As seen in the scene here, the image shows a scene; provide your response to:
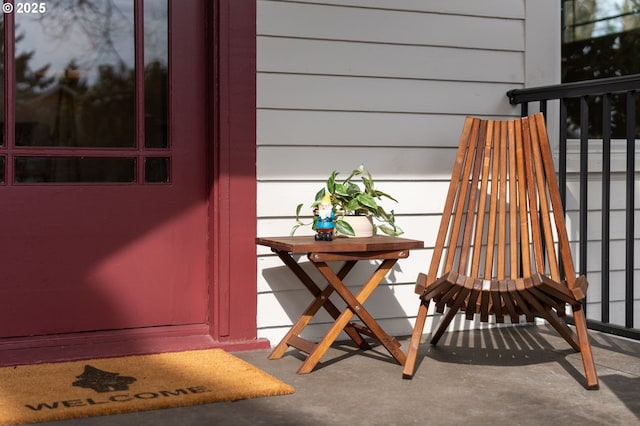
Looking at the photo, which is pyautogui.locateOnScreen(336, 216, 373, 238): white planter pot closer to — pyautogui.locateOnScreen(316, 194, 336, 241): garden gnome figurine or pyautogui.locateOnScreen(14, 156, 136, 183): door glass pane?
pyautogui.locateOnScreen(316, 194, 336, 241): garden gnome figurine

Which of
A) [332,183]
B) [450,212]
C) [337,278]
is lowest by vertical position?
[337,278]

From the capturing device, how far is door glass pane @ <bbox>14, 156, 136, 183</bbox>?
3.16 metres

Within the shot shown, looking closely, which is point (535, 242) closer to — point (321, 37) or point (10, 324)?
point (321, 37)

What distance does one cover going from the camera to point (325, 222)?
310 centimetres

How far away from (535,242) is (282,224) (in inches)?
41.1

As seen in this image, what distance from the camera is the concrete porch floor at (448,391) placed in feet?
8.05

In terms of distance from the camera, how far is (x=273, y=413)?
2500mm

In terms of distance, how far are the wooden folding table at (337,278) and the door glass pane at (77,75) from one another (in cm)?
77

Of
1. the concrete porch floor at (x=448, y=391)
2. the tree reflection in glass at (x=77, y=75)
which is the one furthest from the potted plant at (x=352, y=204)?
the tree reflection in glass at (x=77, y=75)

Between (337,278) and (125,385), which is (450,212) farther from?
(125,385)

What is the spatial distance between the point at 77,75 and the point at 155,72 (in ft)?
1.01

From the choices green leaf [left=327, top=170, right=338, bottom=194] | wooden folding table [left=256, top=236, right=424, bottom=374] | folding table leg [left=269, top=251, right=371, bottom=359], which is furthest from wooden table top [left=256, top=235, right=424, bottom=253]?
green leaf [left=327, top=170, right=338, bottom=194]

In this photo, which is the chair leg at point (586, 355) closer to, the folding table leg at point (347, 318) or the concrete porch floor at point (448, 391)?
the concrete porch floor at point (448, 391)

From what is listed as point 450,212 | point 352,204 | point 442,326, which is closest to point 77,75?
point 352,204
